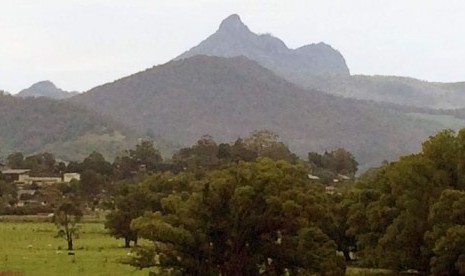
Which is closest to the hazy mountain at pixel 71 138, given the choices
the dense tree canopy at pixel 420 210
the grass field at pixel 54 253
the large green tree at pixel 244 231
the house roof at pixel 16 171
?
the house roof at pixel 16 171

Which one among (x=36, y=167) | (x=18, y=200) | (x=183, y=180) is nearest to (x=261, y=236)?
(x=183, y=180)

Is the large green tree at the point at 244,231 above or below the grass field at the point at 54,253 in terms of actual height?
above

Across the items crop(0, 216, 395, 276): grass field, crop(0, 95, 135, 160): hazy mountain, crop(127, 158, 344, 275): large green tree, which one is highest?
crop(0, 95, 135, 160): hazy mountain

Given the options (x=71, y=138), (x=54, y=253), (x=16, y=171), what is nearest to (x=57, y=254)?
(x=54, y=253)

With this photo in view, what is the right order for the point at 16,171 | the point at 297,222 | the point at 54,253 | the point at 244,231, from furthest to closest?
the point at 16,171, the point at 54,253, the point at 244,231, the point at 297,222

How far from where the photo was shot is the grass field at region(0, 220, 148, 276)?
3269 cm

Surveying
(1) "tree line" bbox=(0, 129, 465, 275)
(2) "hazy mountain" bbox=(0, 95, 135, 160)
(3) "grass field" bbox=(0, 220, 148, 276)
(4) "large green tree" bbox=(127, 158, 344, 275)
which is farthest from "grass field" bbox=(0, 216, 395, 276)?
(2) "hazy mountain" bbox=(0, 95, 135, 160)

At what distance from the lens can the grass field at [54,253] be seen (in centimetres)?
3269

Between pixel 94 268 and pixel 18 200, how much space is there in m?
54.5

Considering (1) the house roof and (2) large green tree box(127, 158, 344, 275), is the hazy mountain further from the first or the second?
(2) large green tree box(127, 158, 344, 275)

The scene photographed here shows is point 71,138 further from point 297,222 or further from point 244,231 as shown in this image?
point 297,222

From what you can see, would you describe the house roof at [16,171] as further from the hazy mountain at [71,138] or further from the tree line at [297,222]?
the tree line at [297,222]

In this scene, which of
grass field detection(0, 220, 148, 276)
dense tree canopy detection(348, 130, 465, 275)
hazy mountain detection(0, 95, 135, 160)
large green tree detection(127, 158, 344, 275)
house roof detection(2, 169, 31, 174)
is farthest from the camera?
hazy mountain detection(0, 95, 135, 160)

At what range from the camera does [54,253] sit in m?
40.2
